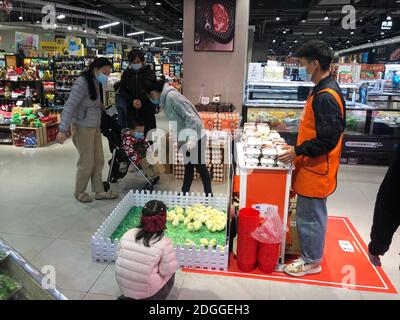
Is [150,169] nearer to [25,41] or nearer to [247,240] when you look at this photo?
[247,240]

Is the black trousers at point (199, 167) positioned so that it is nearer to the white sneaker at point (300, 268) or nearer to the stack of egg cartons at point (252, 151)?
the stack of egg cartons at point (252, 151)

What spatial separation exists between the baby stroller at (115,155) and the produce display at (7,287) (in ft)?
10.2

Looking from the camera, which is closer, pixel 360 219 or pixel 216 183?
pixel 360 219

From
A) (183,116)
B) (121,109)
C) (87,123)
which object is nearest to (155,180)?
(121,109)

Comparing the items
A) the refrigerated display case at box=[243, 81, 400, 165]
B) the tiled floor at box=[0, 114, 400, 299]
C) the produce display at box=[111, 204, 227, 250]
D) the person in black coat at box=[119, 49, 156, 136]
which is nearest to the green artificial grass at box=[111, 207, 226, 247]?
the produce display at box=[111, 204, 227, 250]

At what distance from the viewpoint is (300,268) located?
3.02 metres

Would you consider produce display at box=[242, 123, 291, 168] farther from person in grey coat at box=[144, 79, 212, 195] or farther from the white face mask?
the white face mask

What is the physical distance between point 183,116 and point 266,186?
135 cm

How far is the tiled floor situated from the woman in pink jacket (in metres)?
0.49

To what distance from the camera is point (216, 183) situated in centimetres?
547

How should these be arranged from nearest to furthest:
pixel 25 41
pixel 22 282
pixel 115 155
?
pixel 22 282, pixel 115 155, pixel 25 41
